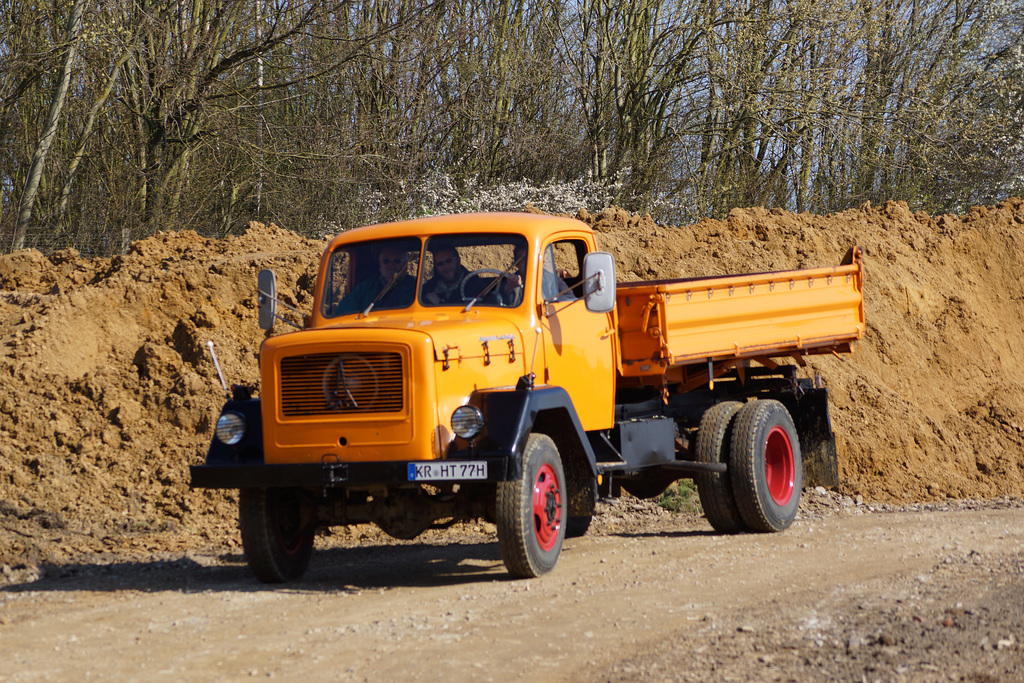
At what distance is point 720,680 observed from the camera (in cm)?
510

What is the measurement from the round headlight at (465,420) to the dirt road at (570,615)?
1008mm

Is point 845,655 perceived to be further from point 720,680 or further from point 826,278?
point 826,278

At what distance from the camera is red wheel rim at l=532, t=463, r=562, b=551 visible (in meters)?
7.82

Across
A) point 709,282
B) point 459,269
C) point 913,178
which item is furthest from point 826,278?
point 913,178

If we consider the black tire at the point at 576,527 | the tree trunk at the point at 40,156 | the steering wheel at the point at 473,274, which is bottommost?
the black tire at the point at 576,527

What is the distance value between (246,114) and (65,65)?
3.03 meters

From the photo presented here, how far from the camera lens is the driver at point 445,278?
8.26 metres

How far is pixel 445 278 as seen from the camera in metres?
8.33

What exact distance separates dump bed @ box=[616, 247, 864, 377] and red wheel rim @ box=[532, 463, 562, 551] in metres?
1.64

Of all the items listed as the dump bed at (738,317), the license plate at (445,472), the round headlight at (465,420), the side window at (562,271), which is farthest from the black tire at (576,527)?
the license plate at (445,472)

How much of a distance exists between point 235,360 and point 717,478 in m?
5.99

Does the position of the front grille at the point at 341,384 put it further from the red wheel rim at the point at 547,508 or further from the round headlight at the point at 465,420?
the red wheel rim at the point at 547,508

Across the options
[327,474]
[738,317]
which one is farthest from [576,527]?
[327,474]

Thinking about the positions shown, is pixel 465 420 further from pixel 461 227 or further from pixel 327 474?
pixel 461 227
